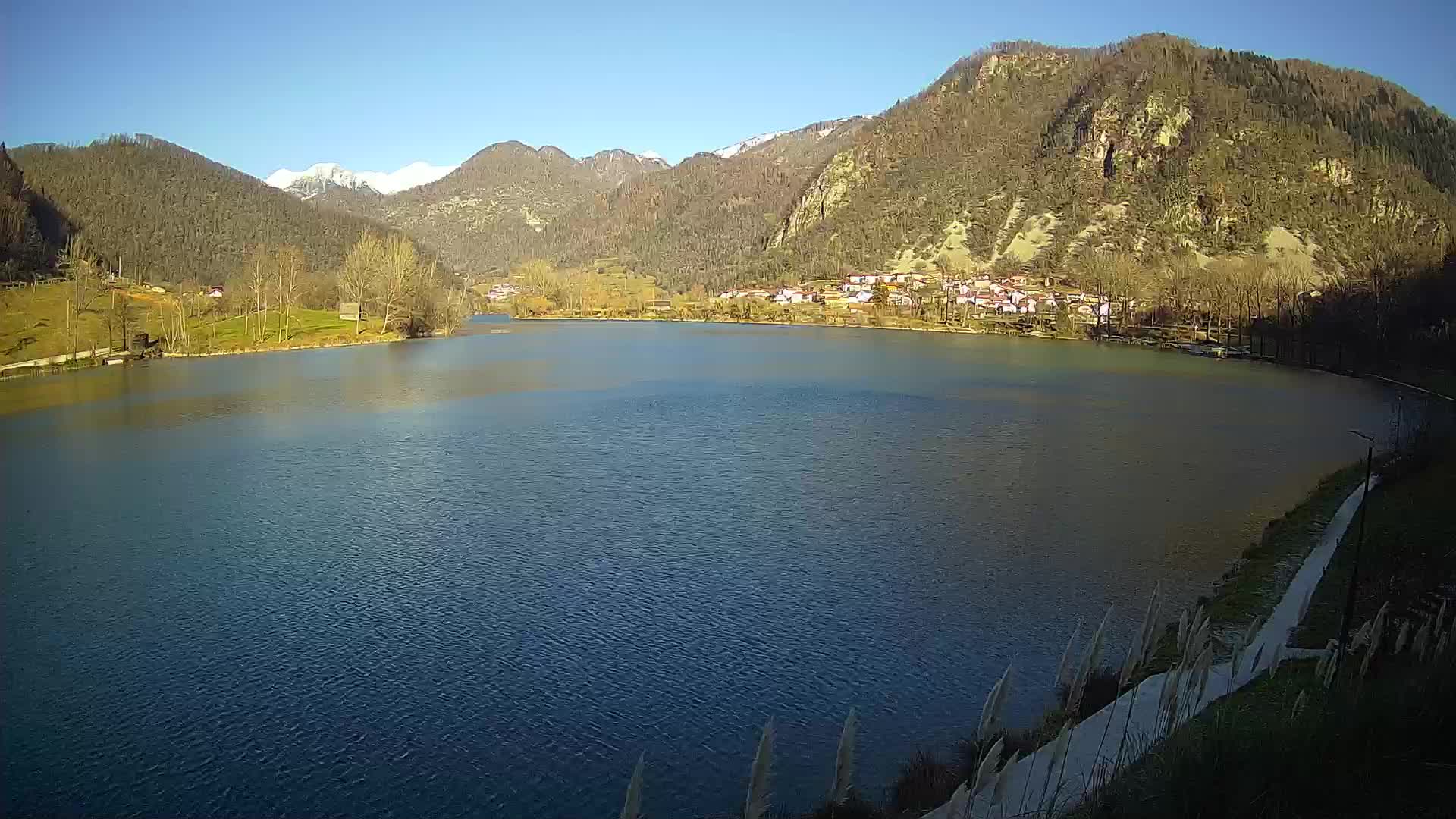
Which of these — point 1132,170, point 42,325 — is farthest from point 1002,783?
point 1132,170

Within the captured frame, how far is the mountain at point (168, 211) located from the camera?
83875 mm

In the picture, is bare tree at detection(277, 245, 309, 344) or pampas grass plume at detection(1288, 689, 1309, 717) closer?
pampas grass plume at detection(1288, 689, 1309, 717)

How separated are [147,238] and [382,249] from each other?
27956mm

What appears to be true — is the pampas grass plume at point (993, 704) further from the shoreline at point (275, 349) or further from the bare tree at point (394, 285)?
the bare tree at point (394, 285)

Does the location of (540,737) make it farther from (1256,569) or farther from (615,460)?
(615,460)

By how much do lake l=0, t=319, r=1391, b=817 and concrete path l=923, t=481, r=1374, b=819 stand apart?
1157 millimetres

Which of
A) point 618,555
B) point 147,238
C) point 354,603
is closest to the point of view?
point 354,603

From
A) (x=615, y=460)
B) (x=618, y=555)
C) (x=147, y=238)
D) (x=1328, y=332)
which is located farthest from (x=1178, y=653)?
(x=147, y=238)

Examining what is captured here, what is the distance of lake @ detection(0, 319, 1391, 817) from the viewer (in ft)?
29.2

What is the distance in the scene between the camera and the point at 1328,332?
48500mm

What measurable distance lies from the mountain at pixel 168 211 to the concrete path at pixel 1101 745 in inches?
3287

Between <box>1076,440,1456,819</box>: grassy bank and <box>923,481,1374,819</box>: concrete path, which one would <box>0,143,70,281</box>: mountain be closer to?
<box>923,481,1374,819</box>: concrete path

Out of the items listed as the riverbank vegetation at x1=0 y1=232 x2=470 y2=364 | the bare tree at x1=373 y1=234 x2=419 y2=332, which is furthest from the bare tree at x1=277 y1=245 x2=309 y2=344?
the bare tree at x1=373 y1=234 x2=419 y2=332

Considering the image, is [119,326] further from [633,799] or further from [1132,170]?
[1132,170]
